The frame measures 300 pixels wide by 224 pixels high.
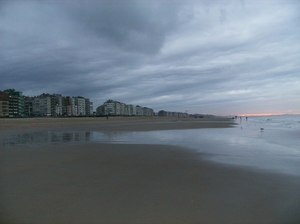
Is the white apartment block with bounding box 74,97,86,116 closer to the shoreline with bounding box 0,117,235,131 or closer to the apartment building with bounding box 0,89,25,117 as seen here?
the apartment building with bounding box 0,89,25,117

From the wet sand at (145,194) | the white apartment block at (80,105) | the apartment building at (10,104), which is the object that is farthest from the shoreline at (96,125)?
the white apartment block at (80,105)

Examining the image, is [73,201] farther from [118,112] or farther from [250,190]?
[118,112]

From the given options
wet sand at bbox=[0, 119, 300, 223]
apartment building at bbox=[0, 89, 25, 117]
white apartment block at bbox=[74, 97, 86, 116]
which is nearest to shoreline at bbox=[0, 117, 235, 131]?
wet sand at bbox=[0, 119, 300, 223]

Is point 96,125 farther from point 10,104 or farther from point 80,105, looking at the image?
point 80,105

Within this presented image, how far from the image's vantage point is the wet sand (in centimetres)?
370

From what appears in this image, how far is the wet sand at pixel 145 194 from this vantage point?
3.70 metres

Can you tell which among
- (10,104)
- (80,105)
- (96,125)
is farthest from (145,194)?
(80,105)

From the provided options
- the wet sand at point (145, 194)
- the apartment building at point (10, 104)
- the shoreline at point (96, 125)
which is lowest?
the wet sand at point (145, 194)

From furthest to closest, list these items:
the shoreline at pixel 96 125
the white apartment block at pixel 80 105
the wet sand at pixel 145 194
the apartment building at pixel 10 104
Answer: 1. the white apartment block at pixel 80 105
2. the apartment building at pixel 10 104
3. the shoreline at pixel 96 125
4. the wet sand at pixel 145 194

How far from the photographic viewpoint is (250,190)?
487 cm

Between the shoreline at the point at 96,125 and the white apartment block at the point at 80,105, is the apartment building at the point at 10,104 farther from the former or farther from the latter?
the shoreline at the point at 96,125

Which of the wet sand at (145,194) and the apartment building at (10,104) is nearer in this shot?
the wet sand at (145,194)

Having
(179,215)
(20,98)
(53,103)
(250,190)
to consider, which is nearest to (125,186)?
(179,215)

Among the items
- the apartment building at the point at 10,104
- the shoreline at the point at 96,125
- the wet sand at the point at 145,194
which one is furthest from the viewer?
the apartment building at the point at 10,104
